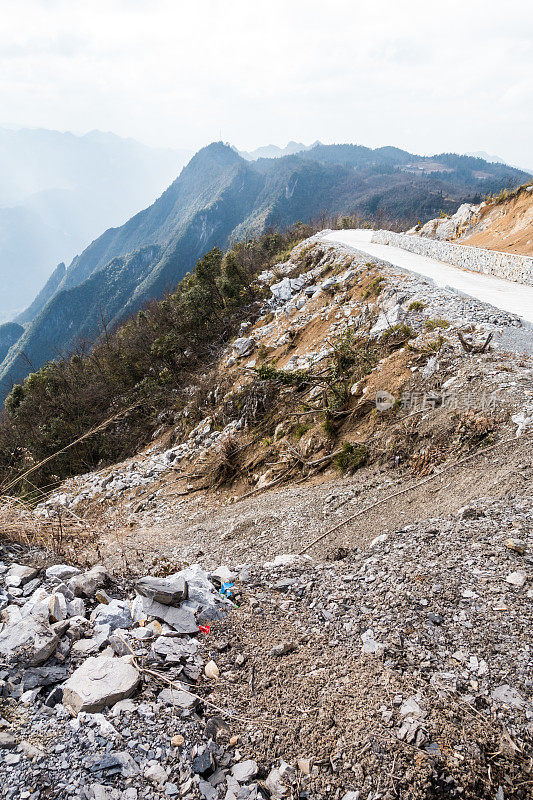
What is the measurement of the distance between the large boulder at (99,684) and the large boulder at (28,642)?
27 cm

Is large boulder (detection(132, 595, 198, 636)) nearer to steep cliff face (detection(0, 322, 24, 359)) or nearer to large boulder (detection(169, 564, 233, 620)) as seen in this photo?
large boulder (detection(169, 564, 233, 620))

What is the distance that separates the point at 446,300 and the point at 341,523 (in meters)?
7.10

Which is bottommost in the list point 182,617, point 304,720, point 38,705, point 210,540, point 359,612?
point 210,540

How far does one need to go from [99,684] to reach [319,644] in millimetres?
1726

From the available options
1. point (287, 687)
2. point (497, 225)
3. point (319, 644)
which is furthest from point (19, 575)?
point (497, 225)

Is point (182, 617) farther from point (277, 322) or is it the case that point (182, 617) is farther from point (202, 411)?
point (277, 322)

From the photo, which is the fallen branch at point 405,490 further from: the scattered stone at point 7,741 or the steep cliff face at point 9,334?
the steep cliff face at point 9,334

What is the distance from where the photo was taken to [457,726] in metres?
2.37

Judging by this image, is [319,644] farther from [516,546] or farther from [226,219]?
[226,219]

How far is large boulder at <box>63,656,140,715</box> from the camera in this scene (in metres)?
2.43

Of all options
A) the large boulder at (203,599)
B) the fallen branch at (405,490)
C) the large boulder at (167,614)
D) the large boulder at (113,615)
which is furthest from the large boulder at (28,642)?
the fallen branch at (405,490)

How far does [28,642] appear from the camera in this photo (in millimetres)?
2725

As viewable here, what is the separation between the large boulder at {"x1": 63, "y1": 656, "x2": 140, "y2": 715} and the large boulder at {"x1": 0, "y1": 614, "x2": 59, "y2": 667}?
0.90ft

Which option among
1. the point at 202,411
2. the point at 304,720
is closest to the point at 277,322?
the point at 202,411
